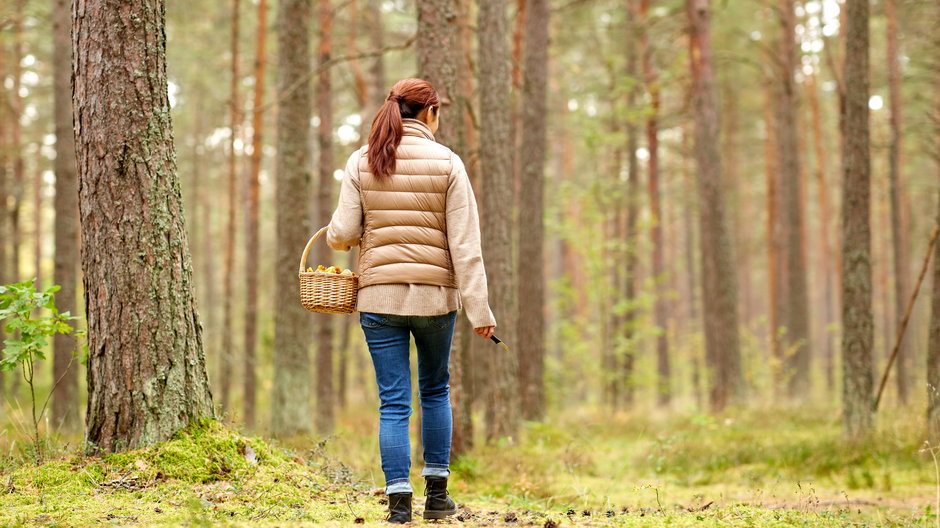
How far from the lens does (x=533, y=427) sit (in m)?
10.2

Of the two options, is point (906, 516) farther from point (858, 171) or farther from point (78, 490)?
point (78, 490)

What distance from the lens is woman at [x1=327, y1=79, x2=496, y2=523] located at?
13.6ft

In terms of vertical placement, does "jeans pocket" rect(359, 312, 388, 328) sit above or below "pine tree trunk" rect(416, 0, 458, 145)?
below

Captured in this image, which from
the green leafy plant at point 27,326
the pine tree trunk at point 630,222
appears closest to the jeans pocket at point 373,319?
the green leafy plant at point 27,326

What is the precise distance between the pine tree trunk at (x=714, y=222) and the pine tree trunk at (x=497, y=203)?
609cm

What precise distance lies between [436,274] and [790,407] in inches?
420

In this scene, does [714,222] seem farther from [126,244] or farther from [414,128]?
[126,244]

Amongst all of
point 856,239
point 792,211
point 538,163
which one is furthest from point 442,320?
point 792,211

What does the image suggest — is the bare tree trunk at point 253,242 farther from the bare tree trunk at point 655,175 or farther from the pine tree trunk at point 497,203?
the bare tree trunk at point 655,175

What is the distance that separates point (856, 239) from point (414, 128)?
613 centimetres

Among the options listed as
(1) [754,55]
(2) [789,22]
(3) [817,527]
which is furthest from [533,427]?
(1) [754,55]

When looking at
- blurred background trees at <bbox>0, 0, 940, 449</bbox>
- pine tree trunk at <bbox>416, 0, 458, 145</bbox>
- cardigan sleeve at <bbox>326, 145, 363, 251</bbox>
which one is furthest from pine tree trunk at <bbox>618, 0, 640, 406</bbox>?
cardigan sleeve at <bbox>326, 145, 363, 251</bbox>

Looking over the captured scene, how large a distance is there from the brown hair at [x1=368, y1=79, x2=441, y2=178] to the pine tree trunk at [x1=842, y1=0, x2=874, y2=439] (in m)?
5.99

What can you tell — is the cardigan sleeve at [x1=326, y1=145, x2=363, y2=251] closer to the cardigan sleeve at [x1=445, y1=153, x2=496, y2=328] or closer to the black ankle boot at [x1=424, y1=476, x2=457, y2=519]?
the cardigan sleeve at [x1=445, y1=153, x2=496, y2=328]
